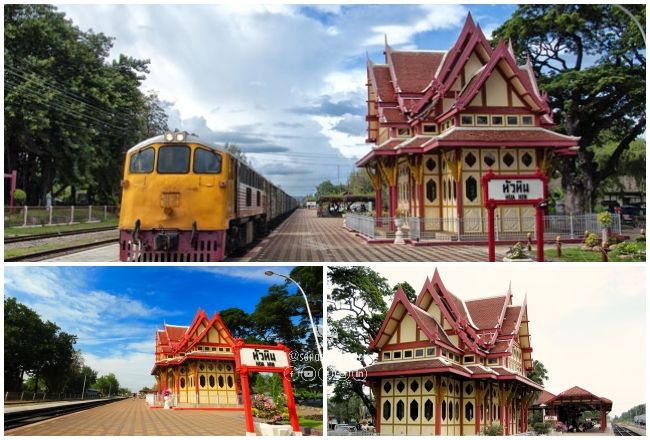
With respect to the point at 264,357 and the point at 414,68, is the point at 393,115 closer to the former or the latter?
the point at 414,68

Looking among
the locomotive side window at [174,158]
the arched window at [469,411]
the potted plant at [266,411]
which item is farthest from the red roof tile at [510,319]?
the locomotive side window at [174,158]

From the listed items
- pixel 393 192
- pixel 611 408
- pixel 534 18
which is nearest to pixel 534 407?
pixel 611 408

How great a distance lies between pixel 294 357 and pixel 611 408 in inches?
256

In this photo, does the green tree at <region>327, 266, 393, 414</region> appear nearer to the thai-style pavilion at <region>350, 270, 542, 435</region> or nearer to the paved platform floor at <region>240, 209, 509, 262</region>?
the thai-style pavilion at <region>350, 270, 542, 435</region>

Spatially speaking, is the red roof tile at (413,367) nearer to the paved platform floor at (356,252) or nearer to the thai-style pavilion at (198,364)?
the thai-style pavilion at (198,364)

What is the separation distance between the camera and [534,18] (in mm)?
25375

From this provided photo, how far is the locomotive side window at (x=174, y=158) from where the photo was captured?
13539 millimetres

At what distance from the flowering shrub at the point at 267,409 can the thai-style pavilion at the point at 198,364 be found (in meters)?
1.48

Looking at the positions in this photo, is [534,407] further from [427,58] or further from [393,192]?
[427,58]

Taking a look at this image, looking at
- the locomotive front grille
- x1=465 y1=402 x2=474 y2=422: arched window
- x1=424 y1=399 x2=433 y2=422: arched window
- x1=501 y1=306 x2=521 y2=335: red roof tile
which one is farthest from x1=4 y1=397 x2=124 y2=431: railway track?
x1=501 y1=306 x2=521 y2=335: red roof tile

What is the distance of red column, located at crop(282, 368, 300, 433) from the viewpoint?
35.4 ft

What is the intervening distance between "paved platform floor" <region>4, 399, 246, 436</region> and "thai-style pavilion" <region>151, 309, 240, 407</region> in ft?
2.09

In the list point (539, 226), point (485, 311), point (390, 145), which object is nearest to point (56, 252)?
point (485, 311)

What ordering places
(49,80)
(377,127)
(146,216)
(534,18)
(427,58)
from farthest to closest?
(377,127), (427,58), (534,18), (49,80), (146,216)
